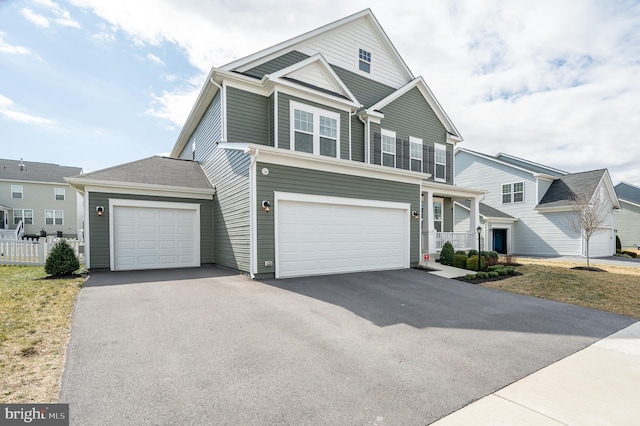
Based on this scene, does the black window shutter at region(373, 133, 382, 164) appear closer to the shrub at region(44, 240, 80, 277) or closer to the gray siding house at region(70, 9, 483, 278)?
the gray siding house at region(70, 9, 483, 278)

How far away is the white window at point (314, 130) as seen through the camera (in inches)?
433

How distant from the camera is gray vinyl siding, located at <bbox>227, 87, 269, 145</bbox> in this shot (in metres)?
10.3

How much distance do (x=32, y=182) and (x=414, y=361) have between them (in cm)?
3769

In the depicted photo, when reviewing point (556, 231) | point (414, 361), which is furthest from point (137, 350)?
point (556, 231)

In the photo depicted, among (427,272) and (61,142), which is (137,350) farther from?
(61,142)

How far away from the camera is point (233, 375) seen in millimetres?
3234

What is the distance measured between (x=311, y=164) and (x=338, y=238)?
2.51m

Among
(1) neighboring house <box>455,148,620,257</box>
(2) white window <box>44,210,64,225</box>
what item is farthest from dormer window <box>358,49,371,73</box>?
(2) white window <box>44,210,64,225</box>

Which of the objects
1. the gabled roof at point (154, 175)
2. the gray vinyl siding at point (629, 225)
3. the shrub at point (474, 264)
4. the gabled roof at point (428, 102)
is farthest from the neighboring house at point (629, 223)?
the gabled roof at point (154, 175)

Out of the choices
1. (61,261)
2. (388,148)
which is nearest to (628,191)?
(388,148)

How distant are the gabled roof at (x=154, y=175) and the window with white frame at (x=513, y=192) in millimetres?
21295

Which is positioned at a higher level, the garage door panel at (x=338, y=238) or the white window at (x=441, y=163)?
the white window at (x=441, y=163)

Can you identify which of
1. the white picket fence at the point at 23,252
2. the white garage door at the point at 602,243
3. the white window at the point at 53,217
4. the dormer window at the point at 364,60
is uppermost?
the dormer window at the point at 364,60

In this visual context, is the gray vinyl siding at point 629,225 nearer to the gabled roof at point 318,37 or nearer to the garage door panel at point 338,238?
the gabled roof at point 318,37
